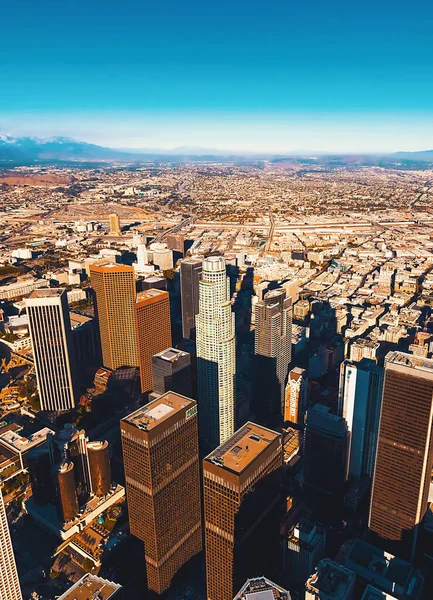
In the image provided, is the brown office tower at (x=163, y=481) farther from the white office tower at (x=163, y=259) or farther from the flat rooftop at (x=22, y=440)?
the white office tower at (x=163, y=259)

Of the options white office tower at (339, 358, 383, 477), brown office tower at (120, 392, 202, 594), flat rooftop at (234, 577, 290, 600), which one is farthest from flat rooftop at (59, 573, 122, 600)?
white office tower at (339, 358, 383, 477)

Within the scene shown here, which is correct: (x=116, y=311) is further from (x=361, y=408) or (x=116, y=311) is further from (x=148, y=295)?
(x=361, y=408)

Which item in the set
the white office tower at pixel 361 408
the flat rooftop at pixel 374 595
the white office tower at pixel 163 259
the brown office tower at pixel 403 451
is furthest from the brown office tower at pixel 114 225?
the flat rooftop at pixel 374 595

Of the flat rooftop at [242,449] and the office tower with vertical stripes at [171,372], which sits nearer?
the flat rooftop at [242,449]

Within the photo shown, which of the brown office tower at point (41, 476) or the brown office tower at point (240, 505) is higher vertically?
the brown office tower at point (240, 505)

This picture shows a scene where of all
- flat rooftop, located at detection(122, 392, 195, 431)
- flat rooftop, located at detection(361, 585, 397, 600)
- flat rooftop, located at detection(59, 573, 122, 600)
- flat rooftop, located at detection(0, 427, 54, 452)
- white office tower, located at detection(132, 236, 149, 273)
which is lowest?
flat rooftop, located at detection(0, 427, 54, 452)

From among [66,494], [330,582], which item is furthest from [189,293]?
[330,582]

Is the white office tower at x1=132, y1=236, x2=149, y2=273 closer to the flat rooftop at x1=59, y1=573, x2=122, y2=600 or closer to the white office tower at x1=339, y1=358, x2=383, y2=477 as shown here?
the white office tower at x1=339, y1=358, x2=383, y2=477
